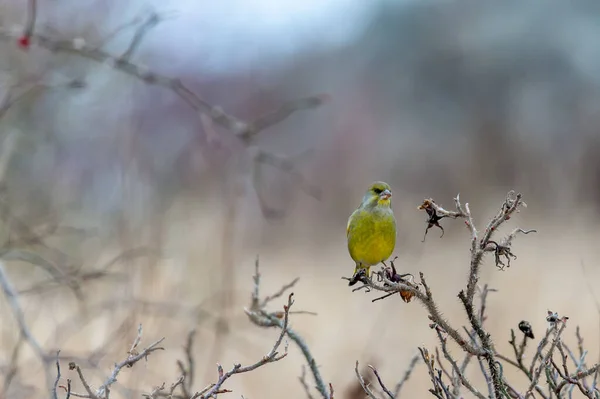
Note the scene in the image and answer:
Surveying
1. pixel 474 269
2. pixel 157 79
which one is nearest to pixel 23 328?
pixel 157 79

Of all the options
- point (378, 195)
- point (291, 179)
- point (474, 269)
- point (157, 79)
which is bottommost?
point (474, 269)

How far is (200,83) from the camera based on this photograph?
1468cm

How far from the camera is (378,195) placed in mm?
1911

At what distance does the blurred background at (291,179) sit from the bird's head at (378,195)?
50 cm

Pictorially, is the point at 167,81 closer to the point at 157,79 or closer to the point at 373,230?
the point at 157,79

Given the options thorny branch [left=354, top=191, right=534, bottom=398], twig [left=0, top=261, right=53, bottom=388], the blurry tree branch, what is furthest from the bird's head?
twig [left=0, top=261, right=53, bottom=388]

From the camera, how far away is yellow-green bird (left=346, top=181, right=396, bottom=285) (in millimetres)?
1821

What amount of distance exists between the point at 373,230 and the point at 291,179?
309 centimetres

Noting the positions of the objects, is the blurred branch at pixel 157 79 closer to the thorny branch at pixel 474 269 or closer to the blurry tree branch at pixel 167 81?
the blurry tree branch at pixel 167 81

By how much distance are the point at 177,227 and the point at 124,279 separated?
5.87 ft

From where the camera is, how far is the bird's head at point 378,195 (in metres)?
1.85

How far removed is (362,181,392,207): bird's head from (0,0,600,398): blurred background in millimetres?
504

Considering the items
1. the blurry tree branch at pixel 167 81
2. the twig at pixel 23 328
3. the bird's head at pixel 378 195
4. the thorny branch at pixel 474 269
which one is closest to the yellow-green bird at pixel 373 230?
the bird's head at pixel 378 195

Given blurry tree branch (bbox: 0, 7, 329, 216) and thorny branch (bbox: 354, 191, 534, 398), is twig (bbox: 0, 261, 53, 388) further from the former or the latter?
thorny branch (bbox: 354, 191, 534, 398)
